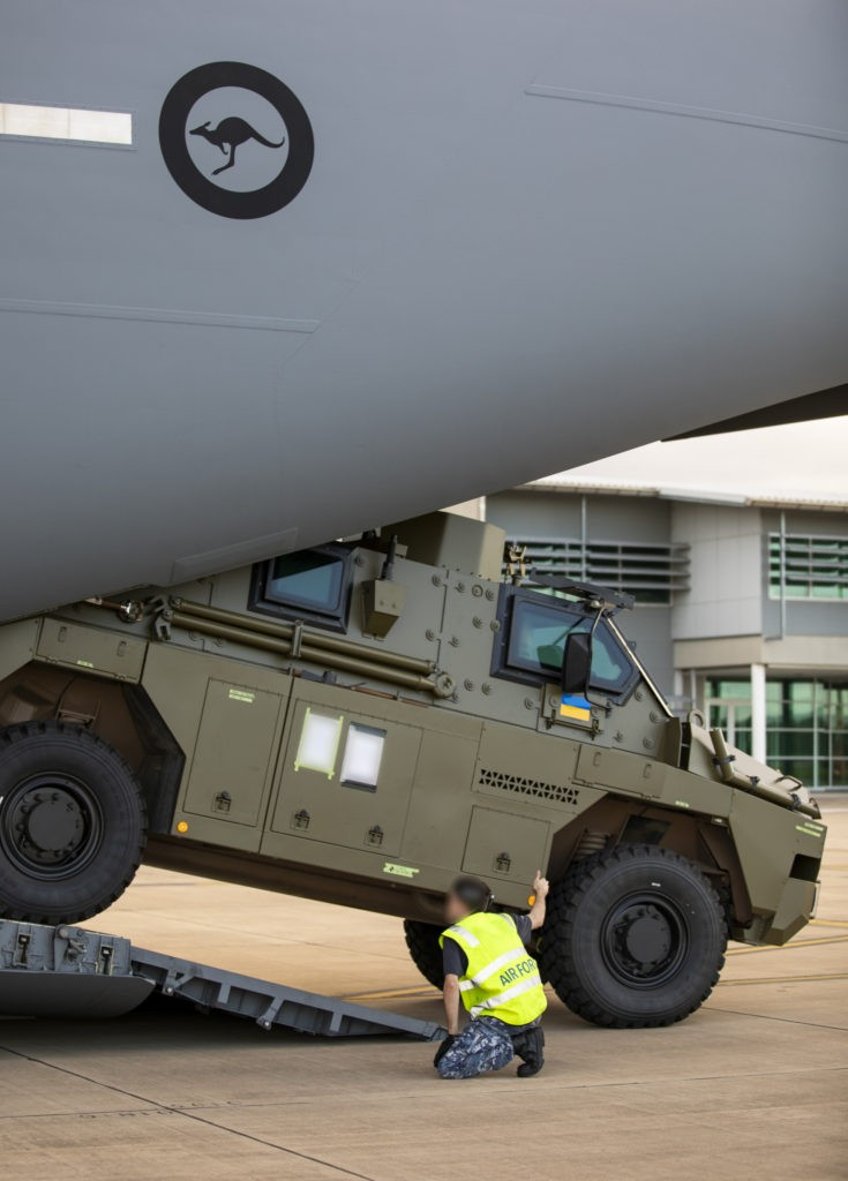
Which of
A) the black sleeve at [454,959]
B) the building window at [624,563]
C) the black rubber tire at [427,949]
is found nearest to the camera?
the black sleeve at [454,959]

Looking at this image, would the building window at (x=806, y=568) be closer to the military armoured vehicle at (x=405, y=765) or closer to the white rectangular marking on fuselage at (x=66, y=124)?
the military armoured vehicle at (x=405, y=765)

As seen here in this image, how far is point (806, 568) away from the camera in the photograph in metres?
43.7

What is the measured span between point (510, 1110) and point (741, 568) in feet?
123

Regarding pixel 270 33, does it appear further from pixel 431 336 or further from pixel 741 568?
pixel 741 568

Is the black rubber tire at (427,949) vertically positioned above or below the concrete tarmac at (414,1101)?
above

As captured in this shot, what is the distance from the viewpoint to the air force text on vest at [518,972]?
321 inches

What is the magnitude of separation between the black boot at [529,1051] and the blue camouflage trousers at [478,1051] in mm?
63


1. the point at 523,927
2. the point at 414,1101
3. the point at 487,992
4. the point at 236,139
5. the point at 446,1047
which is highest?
the point at 236,139

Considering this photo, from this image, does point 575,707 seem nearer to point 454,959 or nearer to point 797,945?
point 454,959

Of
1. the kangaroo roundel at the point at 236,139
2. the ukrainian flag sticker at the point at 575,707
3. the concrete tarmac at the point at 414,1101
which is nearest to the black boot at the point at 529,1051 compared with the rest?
the concrete tarmac at the point at 414,1101

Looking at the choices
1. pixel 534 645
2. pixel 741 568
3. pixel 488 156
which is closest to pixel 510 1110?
pixel 534 645

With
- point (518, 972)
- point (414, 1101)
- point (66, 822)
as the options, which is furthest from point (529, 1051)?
point (66, 822)

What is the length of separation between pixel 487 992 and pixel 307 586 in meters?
2.66

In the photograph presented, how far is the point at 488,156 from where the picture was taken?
7.74 m
